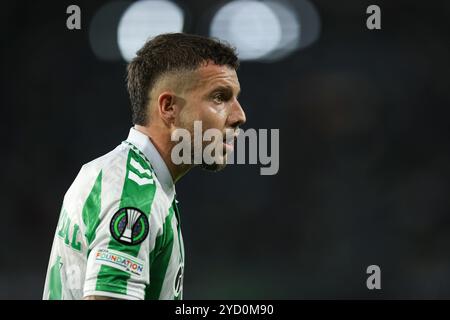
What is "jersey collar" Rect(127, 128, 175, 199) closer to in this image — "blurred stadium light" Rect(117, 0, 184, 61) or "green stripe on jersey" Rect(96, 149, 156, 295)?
"green stripe on jersey" Rect(96, 149, 156, 295)

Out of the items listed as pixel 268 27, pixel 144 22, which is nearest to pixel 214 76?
pixel 144 22

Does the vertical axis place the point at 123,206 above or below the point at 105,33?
below

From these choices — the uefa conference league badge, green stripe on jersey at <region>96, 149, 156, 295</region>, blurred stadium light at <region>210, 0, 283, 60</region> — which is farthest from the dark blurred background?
the uefa conference league badge

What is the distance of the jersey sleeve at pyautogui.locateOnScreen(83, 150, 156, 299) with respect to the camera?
212 centimetres

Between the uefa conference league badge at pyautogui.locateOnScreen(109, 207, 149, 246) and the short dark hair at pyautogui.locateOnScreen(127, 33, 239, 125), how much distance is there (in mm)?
640

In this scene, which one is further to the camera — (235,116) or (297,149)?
(297,149)

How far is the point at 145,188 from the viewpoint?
2357mm

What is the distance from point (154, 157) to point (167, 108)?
0.21m

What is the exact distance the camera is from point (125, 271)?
2.13 m

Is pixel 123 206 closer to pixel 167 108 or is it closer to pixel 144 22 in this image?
pixel 167 108

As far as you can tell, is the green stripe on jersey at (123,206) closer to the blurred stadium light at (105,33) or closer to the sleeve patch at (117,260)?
the sleeve patch at (117,260)

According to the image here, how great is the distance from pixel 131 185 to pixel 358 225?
5.48 meters

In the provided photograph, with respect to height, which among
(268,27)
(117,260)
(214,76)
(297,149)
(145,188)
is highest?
(268,27)

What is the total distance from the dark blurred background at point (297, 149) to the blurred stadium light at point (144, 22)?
0.44ft
